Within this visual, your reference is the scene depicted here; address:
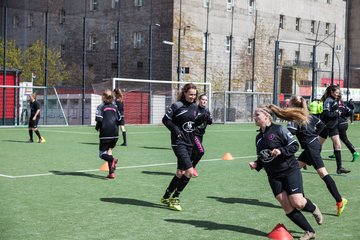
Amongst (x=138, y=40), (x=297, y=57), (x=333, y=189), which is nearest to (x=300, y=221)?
(x=333, y=189)

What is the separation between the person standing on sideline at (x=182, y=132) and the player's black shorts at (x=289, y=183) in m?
1.95

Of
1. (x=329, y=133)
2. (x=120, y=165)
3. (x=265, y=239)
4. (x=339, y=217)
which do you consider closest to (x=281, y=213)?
(x=339, y=217)

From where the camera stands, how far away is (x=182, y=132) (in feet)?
28.5

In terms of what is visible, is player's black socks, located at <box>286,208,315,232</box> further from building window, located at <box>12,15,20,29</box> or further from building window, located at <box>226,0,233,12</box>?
building window, located at <box>12,15,20,29</box>

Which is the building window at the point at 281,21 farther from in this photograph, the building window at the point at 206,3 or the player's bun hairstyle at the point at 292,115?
the player's bun hairstyle at the point at 292,115

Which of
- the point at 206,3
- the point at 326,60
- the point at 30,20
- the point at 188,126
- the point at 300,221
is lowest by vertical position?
the point at 300,221

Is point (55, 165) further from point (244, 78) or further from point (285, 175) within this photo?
point (244, 78)

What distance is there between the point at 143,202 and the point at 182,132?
1265 millimetres

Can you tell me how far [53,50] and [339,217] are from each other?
45.9m

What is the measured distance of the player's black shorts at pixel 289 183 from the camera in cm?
667

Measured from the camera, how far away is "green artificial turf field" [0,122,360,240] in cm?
701

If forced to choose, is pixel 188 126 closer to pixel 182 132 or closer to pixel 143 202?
pixel 182 132

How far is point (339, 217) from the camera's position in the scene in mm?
8008

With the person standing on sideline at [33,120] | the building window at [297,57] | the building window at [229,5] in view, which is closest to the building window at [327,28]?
the building window at [297,57]
